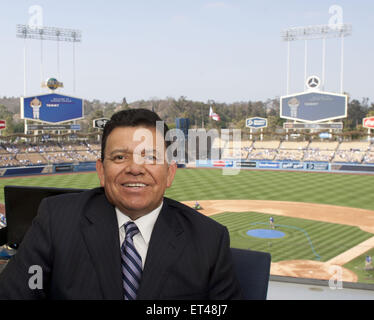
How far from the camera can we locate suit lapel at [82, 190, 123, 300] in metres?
1.27

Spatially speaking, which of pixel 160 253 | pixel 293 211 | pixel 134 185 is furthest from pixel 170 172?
pixel 293 211

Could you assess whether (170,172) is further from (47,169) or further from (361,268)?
(47,169)

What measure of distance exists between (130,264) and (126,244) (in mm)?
71

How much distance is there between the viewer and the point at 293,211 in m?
14.9

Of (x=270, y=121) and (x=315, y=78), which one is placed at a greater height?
(x=315, y=78)

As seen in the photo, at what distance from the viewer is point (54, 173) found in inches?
990

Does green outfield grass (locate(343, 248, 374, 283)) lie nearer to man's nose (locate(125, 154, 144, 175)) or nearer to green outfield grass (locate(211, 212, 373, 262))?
green outfield grass (locate(211, 212, 373, 262))

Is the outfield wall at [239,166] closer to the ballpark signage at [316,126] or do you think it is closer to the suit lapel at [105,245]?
the ballpark signage at [316,126]

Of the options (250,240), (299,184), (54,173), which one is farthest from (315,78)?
(250,240)

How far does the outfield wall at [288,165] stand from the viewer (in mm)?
25797

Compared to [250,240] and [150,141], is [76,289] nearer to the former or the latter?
[150,141]

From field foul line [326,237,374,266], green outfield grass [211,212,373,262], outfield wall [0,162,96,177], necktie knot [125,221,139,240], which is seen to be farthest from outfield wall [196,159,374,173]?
necktie knot [125,221,139,240]

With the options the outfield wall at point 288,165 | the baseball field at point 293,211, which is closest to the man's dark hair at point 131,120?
the baseball field at point 293,211
